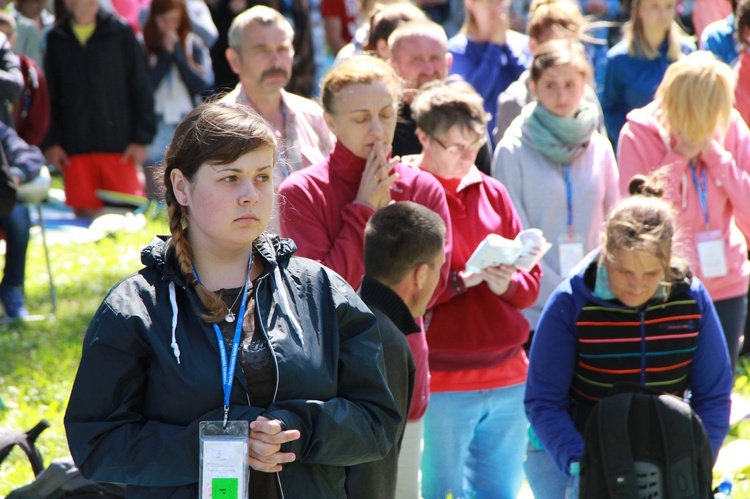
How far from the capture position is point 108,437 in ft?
7.28

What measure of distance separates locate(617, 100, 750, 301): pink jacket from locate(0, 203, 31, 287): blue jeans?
3.97 m

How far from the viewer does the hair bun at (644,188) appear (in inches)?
157

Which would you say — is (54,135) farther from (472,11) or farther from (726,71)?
(726,71)

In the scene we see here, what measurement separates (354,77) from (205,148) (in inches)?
63.2

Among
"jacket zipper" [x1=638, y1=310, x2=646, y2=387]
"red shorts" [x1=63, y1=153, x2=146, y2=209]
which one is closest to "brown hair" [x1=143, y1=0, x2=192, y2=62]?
"red shorts" [x1=63, y1=153, x2=146, y2=209]

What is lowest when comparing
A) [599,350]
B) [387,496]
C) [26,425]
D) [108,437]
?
[26,425]

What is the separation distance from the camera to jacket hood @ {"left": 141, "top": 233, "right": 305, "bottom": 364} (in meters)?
2.29

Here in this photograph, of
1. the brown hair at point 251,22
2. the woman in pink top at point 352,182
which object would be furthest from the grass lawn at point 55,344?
the brown hair at point 251,22

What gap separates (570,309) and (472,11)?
3.45 metres

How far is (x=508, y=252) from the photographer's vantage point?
3.87 metres

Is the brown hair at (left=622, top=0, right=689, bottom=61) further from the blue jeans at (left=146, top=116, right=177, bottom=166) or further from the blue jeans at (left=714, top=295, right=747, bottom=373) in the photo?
the blue jeans at (left=146, top=116, right=177, bottom=166)

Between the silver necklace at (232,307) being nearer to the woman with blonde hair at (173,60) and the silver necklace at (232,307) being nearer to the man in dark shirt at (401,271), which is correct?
the man in dark shirt at (401,271)

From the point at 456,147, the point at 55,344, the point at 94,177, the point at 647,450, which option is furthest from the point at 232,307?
the point at 94,177

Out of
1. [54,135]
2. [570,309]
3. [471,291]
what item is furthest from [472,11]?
[54,135]
